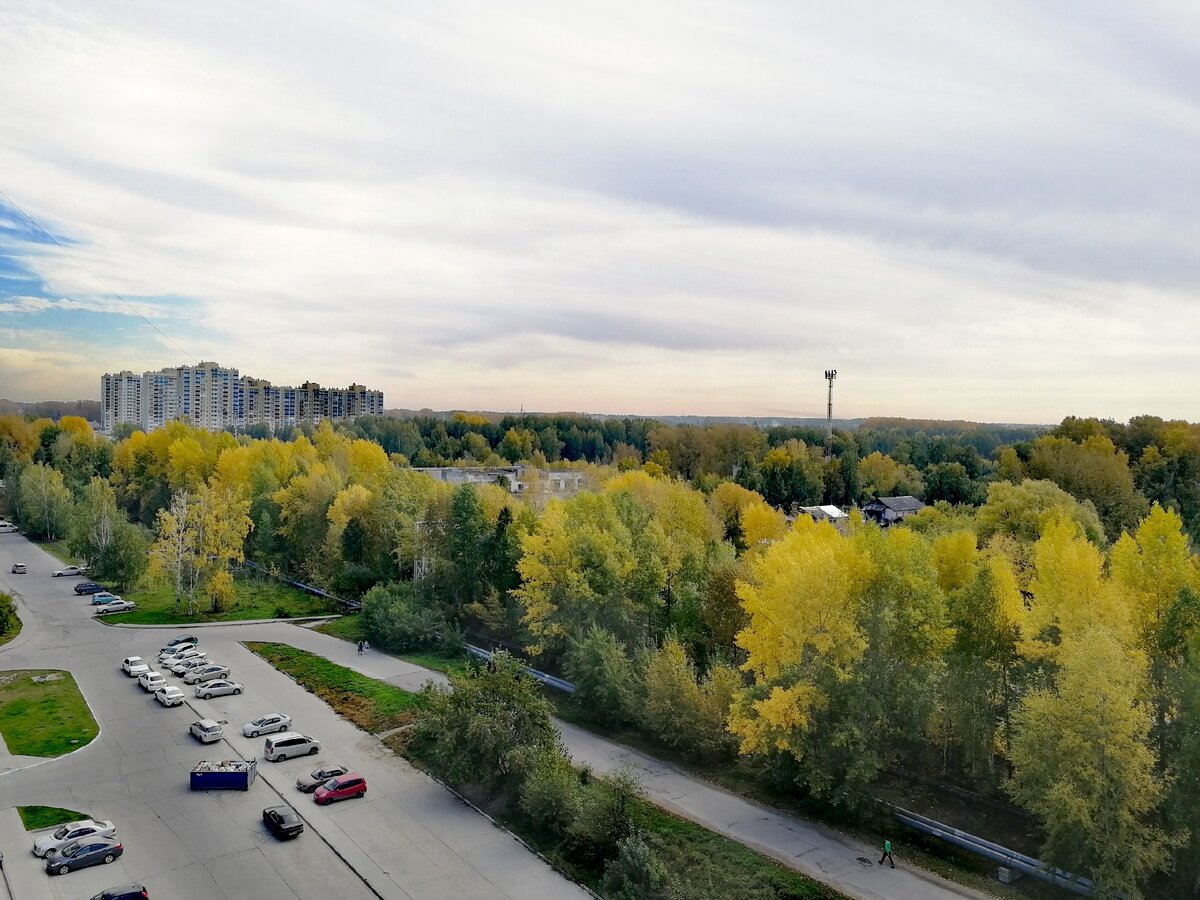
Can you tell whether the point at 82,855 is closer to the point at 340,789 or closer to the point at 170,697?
the point at 340,789

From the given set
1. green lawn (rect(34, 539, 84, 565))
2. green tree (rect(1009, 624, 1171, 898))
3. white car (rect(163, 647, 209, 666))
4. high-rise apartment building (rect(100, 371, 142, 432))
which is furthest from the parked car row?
high-rise apartment building (rect(100, 371, 142, 432))

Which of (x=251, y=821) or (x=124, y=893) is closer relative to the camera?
(x=124, y=893)

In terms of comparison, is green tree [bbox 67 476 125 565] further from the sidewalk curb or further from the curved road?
the curved road

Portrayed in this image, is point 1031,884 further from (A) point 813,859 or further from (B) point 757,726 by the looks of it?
(B) point 757,726

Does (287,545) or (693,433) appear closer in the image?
(287,545)

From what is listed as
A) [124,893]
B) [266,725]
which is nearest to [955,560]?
[266,725]

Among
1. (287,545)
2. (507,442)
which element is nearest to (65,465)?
(287,545)
